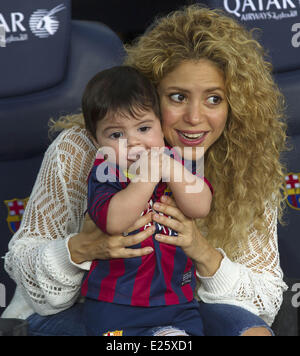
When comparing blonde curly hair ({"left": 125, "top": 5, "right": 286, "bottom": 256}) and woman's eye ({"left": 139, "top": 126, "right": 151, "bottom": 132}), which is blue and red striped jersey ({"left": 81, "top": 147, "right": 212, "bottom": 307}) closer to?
woman's eye ({"left": 139, "top": 126, "right": 151, "bottom": 132})

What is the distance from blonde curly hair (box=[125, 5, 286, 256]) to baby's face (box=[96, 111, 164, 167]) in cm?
25

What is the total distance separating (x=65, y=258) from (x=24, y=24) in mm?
718

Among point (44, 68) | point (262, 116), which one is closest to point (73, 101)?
point (44, 68)

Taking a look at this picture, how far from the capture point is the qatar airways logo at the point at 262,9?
201 cm

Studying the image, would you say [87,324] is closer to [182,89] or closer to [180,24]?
[182,89]

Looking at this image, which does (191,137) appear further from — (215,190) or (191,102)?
(215,190)

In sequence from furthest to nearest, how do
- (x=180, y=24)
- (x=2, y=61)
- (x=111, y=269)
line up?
A: (x=2, y=61), (x=180, y=24), (x=111, y=269)

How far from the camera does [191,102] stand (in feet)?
5.38

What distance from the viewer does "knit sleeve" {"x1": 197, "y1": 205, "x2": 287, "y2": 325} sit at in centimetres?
160

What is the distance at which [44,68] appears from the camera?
192cm

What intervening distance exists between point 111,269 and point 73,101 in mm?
673

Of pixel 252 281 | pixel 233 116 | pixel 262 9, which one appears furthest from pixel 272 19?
pixel 252 281

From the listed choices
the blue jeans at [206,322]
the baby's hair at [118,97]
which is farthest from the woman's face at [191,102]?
the blue jeans at [206,322]

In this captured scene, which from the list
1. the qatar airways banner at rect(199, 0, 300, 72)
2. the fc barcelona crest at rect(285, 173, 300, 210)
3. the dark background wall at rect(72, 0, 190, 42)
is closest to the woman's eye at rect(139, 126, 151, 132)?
the qatar airways banner at rect(199, 0, 300, 72)
